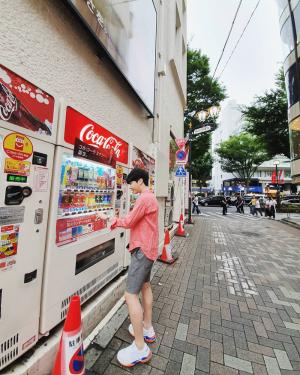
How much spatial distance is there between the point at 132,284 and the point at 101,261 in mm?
865

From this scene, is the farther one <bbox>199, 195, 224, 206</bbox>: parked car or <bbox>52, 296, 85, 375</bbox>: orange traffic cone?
<bbox>199, 195, 224, 206</bbox>: parked car

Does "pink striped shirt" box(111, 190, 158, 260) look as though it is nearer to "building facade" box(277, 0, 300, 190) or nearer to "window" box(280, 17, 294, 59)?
"building facade" box(277, 0, 300, 190)

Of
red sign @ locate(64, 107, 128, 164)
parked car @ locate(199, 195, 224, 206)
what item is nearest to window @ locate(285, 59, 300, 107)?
parked car @ locate(199, 195, 224, 206)

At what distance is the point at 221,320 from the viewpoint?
3012 mm

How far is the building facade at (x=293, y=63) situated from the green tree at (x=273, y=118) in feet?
9.78

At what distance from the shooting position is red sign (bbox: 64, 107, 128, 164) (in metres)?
2.23

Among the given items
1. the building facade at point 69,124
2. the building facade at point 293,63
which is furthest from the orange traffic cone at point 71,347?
the building facade at point 293,63

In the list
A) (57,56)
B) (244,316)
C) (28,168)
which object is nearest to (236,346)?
(244,316)

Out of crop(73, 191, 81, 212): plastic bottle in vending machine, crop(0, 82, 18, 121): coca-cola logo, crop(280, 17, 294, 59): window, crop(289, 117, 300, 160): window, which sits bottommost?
crop(73, 191, 81, 212): plastic bottle in vending machine

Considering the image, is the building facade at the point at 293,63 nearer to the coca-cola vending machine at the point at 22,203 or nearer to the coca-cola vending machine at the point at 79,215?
the coca-cola vending machine at the point at 79,215

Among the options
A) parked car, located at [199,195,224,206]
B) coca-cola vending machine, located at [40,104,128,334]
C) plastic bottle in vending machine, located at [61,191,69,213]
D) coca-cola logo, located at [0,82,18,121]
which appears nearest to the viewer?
coca-cola logo, located at [0,82,18,121]

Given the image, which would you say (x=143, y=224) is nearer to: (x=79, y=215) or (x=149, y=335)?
(x=79, y=215)

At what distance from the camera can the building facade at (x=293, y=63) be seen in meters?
13.2

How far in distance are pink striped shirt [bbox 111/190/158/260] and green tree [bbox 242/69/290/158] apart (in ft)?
63.0
